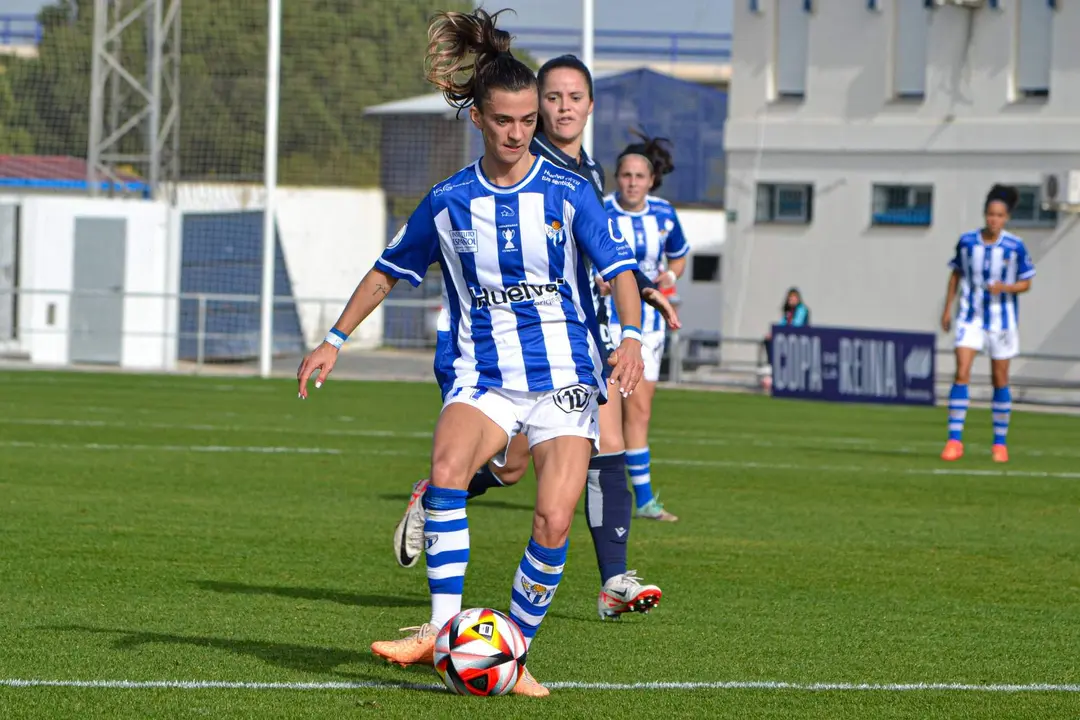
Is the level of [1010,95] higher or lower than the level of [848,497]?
higher

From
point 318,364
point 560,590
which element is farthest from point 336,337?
point 560,590

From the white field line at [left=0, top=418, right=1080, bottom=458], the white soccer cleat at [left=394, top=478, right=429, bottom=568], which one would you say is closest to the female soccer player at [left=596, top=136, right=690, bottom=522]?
the white soccer cleat at [left=394, top=478, right=429, bottom=568]

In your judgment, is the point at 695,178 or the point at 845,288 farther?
the point at 695,178

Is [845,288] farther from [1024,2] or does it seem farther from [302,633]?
[302,633]

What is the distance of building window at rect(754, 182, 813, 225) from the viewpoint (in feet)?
106

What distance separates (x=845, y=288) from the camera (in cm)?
3209

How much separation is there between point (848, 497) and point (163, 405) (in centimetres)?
985

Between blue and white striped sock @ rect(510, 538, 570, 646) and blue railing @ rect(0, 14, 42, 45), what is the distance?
105 feet

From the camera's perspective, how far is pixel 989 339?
14.1 metres

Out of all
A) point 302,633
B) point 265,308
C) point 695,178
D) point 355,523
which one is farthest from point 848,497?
point 695,178

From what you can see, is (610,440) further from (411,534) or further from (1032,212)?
(1032,212)

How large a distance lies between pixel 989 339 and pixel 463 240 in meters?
9.52

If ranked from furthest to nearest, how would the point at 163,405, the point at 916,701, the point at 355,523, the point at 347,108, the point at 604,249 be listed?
the point at 347,108 → the point at 163,405 → the point at 355,523 → the point at 604,249 → the point at 916,701

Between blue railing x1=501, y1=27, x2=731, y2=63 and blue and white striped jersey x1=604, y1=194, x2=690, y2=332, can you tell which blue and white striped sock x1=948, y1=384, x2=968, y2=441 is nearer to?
blue and white striped jersey x1=604, y1=194, x2=690, y2=332
